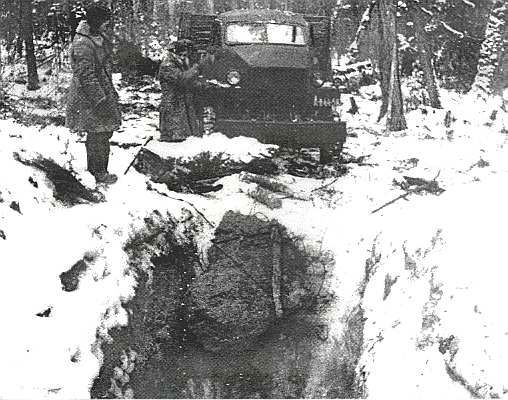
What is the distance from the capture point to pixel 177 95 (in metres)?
8.78

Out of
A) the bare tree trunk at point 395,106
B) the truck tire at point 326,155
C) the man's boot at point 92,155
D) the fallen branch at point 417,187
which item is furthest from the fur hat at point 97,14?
the bare tree trunk at point 395,106

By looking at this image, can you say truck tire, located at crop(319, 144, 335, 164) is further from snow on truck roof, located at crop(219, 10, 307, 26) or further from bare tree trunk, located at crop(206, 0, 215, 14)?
bare tree trunk, located at crop(206, 0, 215, 14)

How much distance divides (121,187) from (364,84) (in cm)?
1347

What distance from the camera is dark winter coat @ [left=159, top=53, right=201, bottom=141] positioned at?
869 centimetres

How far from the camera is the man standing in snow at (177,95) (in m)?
8.67

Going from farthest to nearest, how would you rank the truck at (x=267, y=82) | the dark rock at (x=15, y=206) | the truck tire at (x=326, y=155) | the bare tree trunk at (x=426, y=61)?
the bare tree trunk at (x=426, y=61), the truck tire at (x=326, y=155), the truck at (x=267, y=82), the dark rock at (x=15, y=206)

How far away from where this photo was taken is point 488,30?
16.9 meters

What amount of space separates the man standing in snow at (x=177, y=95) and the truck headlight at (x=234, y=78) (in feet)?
1.53

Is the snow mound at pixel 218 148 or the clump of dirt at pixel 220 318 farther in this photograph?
the snow mound at pixel 218 148

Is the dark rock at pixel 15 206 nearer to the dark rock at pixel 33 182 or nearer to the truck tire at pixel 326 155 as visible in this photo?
the dark rock at pixel 33 182

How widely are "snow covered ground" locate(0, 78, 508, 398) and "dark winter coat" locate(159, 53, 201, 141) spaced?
0.58 m

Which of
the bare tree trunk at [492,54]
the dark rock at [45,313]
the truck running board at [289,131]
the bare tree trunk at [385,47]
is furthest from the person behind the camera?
the bare tree trunk at [492,54]

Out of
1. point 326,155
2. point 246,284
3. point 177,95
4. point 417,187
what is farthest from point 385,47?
point 246,284

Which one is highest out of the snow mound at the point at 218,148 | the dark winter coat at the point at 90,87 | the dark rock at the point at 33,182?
the dark winter coat at the point at 90,87
